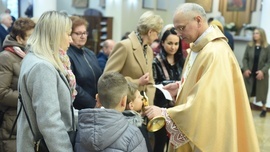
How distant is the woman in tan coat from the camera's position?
7.25ft

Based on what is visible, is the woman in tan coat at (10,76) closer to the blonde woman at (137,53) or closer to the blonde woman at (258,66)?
the blonde woman at (137,53)

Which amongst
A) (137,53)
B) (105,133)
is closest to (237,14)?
(137,53)

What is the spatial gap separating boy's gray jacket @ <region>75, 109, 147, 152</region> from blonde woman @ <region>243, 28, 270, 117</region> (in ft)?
16.1

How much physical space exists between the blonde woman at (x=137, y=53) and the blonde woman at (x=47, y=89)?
→ 0.95m

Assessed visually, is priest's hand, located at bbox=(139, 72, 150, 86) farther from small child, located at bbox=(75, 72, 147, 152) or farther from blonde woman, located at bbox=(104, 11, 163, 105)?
small child, located at bbox=(75, 72, 147, 152)

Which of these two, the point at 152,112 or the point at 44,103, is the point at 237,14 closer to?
the point at 152,112

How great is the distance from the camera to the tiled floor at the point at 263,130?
4152 mm

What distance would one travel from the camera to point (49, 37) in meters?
1.58

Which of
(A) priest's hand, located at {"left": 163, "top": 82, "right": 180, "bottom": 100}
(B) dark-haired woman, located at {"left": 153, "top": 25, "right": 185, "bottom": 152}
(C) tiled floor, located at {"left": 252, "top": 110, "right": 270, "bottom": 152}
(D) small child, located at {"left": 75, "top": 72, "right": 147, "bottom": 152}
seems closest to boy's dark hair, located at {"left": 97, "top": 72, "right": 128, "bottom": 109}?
(D) small child, located at {"left": 75, "top": 72, "right": 147, "bottom": 152}

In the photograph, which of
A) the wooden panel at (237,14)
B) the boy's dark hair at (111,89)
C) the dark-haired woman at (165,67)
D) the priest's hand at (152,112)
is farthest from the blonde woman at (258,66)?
the boy's dark hair at (111,89)

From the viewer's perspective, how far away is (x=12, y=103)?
2.22m

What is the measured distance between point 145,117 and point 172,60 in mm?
1200

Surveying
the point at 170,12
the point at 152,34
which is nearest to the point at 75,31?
the point at 152,34

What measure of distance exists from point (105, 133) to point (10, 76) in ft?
3.68
